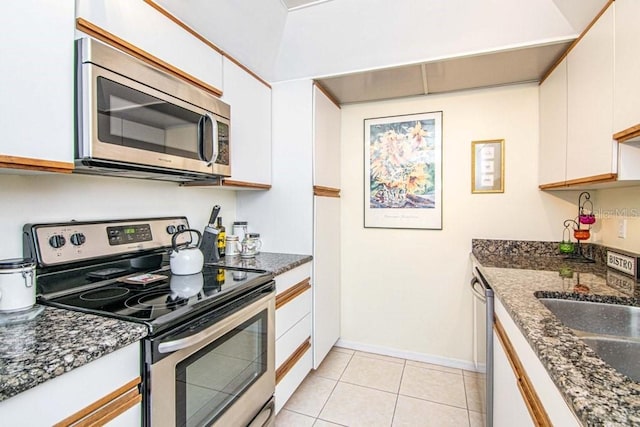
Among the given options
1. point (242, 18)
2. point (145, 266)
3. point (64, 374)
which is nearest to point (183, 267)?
point (145, 266)

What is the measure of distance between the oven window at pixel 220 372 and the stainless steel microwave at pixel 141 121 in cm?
76

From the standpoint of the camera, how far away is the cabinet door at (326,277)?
7.27ft

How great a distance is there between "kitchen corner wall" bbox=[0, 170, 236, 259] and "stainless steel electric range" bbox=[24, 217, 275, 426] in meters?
0.05

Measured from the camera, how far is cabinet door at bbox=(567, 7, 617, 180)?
1.32 m

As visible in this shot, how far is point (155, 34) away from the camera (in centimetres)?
134

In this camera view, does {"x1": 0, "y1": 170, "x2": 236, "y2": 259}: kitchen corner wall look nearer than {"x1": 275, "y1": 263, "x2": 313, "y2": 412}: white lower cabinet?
Yes

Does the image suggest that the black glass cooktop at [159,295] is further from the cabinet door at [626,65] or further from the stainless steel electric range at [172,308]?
the cabinet door at [626,65]

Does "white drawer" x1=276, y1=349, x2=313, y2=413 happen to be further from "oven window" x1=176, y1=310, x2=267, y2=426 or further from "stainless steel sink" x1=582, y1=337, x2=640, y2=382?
"stainless steel sink" x1=582, y1=337, x2=640, y2=382

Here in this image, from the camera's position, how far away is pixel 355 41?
1954 mm

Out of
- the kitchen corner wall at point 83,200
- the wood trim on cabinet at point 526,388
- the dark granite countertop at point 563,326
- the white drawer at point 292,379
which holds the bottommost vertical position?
the white drawer at point 292,379

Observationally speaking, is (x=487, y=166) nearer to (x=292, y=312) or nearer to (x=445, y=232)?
(x=445, y=232)

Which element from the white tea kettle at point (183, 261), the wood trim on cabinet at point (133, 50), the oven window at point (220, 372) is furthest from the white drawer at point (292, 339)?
the wood trim on cabinet at point (133, 50)

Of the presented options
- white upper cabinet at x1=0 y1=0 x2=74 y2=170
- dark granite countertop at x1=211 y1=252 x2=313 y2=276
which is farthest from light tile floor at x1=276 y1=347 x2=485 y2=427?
white upper cabinet at x1=0 y1=0 x2=74 y2=170

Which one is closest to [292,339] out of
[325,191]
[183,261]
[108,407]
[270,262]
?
[270,262]
